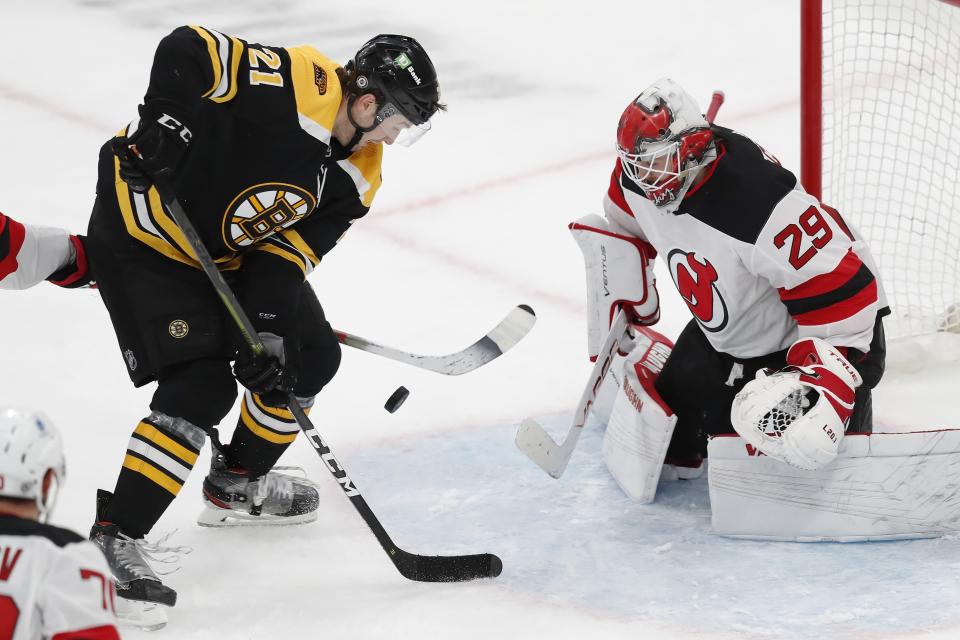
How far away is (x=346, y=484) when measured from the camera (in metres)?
2.41

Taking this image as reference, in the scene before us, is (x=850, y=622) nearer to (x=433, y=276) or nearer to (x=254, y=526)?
(x=254, y=526)

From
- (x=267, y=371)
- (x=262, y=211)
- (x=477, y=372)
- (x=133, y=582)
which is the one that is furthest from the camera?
(x=477, y=372)

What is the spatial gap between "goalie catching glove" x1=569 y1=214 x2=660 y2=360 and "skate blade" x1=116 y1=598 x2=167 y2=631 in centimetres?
116

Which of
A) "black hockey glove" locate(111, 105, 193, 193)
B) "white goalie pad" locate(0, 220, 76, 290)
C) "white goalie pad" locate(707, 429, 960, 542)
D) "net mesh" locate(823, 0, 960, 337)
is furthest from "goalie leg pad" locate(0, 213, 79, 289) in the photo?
"net mesh" locate(823, 0, 960, 337)

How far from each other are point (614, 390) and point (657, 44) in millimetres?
2979

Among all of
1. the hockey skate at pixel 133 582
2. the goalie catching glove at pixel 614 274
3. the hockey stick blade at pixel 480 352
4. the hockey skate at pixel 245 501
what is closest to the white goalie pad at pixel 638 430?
the goalie catching glove at pixel 614 274

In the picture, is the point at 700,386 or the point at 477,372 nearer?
the point at 700,386

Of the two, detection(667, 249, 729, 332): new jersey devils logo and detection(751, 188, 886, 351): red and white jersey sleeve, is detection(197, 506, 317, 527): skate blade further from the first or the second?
detection(751, 188, 886, 351): red and white jersey sleeve

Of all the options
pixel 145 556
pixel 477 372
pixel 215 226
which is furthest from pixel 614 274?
pixel 145 556

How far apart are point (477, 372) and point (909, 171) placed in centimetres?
144

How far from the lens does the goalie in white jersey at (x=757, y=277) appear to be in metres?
2.45

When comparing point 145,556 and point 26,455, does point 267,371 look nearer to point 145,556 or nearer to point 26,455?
point 145,556

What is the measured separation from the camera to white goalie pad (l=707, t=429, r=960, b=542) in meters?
2.51

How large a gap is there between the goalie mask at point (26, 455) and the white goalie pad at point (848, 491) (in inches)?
56.9
